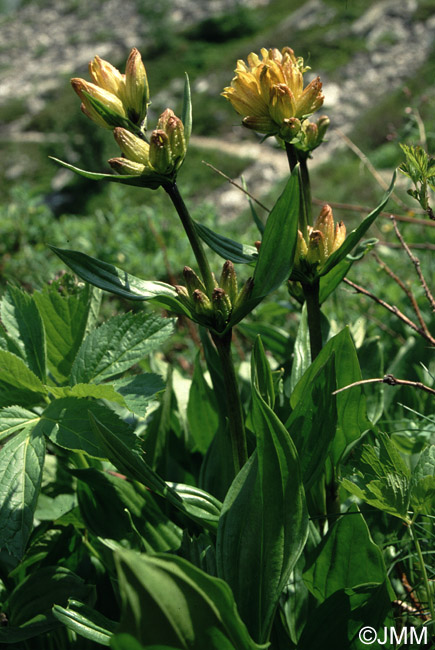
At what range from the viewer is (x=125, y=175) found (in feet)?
2.97

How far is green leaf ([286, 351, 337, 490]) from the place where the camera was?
995 mm

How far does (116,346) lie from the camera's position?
1.15 metres

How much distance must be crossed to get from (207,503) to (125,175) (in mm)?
556

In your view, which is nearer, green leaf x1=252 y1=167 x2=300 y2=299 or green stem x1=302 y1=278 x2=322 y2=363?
green leaf x1=252 y1=167 x2=300 y2=299

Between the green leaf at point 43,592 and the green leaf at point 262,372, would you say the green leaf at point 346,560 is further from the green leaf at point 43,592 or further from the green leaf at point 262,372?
the green leaf at point 43,592

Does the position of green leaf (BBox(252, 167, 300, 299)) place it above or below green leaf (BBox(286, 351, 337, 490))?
above

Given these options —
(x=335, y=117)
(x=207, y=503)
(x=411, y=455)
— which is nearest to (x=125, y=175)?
(x=207, y=503)

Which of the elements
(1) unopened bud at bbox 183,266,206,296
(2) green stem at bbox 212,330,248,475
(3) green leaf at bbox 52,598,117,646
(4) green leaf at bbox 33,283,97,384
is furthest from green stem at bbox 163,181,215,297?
(3) green leaf at bbox 52,598,117,646

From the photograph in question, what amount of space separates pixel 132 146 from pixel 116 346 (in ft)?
1.29

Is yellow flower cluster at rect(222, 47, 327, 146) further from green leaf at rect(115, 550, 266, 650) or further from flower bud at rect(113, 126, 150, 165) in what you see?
green leaf at rect(115, 550, 266, 650)

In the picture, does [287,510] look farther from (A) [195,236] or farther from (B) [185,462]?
(B) [185,462]

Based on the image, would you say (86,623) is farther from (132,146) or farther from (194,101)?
(194,101)

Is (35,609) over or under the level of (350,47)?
under

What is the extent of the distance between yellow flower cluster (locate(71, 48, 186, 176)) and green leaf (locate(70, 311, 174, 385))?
1.04ft
